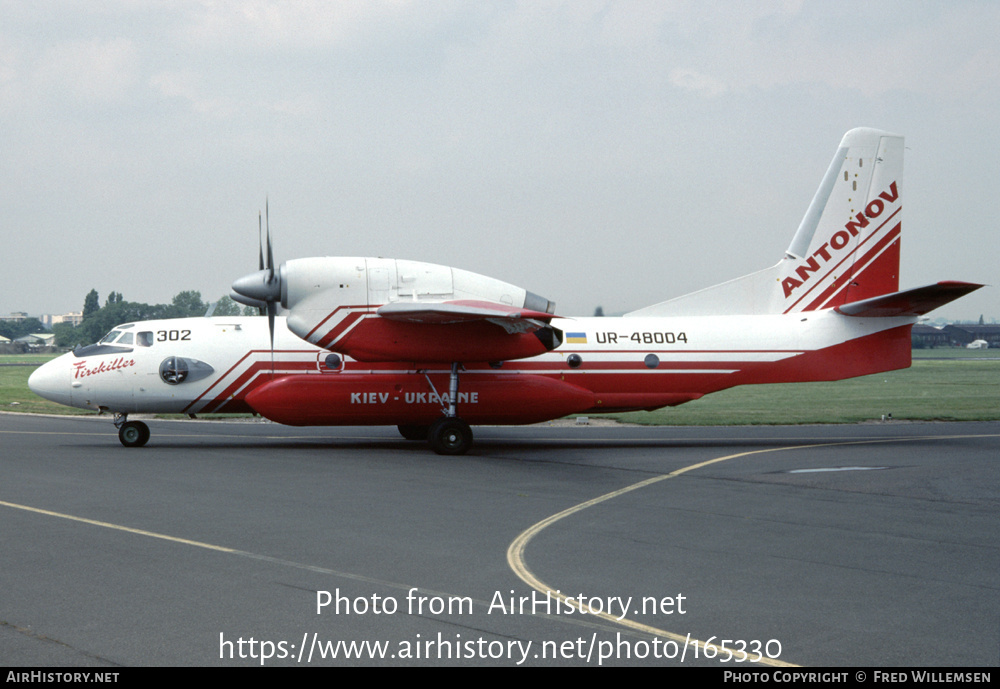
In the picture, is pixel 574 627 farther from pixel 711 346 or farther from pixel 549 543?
pixel 711 346

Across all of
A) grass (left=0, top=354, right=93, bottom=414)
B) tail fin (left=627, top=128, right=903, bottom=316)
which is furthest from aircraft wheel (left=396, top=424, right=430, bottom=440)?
grass (left=0, top=354, right=93, bottom=414)

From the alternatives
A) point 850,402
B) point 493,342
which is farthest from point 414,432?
point 850,402

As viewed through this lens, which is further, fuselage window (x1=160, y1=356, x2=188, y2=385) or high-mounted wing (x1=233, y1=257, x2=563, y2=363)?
fuselage window (x1=160, y1=356, x2=188, y2=385)

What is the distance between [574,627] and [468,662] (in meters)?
1.05

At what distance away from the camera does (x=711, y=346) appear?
20.1 meters

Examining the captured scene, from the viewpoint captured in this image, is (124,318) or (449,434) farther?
(124,318)

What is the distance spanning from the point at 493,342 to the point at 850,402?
62.7 feet

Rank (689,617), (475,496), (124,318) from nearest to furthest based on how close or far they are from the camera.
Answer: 1. (689,617)
2. (475,496)
3. (124,318)

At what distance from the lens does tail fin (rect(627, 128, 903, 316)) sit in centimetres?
2131

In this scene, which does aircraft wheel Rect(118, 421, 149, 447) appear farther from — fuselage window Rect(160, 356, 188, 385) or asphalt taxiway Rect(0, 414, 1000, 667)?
asphalt taxiway Rect(0, 414, 1000, 667)

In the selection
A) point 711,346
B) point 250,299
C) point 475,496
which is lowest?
point 475,496

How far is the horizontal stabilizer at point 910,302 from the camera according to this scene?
17.7 meters

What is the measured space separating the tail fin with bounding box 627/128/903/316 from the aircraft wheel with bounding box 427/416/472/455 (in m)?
6.14

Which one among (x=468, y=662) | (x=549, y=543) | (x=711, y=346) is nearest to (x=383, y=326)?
(x=711, y=346)
